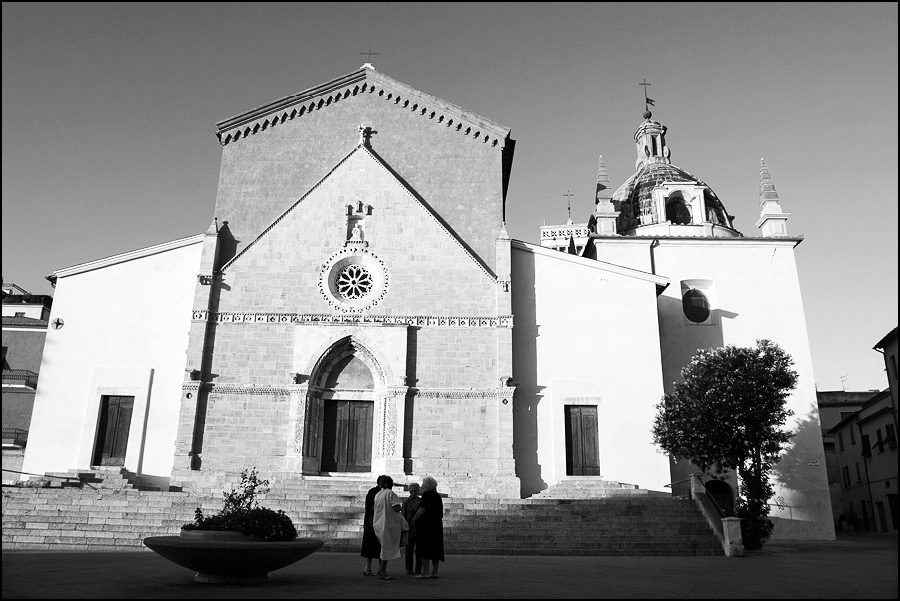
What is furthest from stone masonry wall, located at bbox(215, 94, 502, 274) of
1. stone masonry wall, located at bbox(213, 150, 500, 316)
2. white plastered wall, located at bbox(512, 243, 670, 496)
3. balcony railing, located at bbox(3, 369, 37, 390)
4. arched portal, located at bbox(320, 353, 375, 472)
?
balcony railing, located at bbox(3, 369, 37, 390)

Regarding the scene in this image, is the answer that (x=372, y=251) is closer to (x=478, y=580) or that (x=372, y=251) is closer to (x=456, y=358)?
(x=456, y=358)

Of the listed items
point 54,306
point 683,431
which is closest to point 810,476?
point 683,431

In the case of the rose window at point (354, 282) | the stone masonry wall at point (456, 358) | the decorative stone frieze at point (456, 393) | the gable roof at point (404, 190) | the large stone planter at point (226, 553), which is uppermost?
the gable roof at point (404, 190)

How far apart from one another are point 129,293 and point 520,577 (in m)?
18.5

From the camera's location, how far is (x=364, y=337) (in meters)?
23.7

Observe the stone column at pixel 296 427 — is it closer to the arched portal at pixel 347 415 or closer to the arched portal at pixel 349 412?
the arched portal at pixel 349 412

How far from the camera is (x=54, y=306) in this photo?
79.0ft

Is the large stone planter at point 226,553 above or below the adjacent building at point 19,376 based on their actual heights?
below

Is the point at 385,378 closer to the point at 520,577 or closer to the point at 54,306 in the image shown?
the point at 54,306

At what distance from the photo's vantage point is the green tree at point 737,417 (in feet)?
67.8

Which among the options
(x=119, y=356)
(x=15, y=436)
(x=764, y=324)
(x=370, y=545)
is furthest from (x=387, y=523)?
(x=15, y=436)

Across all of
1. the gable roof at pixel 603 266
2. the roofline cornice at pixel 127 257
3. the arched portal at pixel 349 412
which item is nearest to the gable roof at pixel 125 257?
the roofline cornice at pixel 127 257

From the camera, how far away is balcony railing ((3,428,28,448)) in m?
28.6

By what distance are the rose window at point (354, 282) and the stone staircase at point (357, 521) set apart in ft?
22.2
